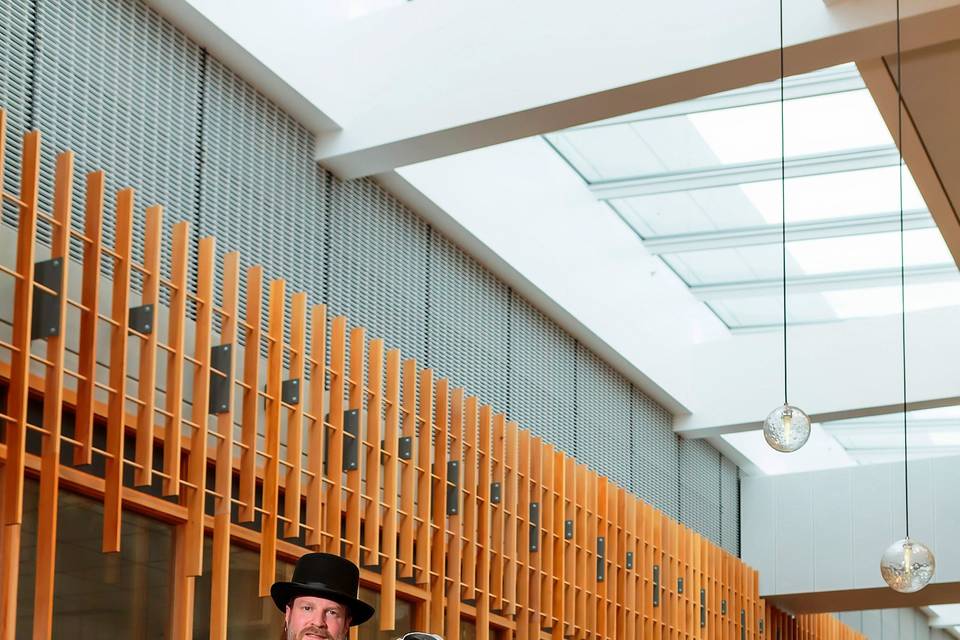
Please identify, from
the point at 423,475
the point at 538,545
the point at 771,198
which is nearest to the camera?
the point at 423,475

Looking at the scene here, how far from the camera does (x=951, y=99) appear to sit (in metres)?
8.18

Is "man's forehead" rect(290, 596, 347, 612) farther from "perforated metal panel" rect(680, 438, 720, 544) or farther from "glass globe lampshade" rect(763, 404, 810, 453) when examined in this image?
"perforated metal panel" rect(680, 438, 720, 544)

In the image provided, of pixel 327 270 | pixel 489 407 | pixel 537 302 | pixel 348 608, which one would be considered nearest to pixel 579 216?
pixel 537 302

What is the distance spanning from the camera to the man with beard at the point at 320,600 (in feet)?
12.5

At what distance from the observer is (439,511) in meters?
9.67

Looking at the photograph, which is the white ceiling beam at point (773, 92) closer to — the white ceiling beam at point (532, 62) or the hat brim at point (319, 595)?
the white ceiling beam at point (532, 62)

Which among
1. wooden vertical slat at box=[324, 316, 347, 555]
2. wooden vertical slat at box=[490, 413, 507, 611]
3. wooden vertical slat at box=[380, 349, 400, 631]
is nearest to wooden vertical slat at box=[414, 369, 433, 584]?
wooden vertical slat at box=[380, 349, 400, 631]

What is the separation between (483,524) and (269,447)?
2657 millimetres

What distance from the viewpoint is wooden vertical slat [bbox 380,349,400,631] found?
8.79 metres

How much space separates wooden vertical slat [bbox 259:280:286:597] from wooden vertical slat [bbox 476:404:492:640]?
236 cm

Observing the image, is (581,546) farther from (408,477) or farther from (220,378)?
(220,378)

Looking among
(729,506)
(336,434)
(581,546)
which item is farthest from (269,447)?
(729,506)

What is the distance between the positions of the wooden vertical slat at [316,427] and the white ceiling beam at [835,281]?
688 centimetres

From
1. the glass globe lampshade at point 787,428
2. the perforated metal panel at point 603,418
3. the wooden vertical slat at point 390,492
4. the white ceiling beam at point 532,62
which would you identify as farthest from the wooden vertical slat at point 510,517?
the glass globe lampshade at point 787,428
